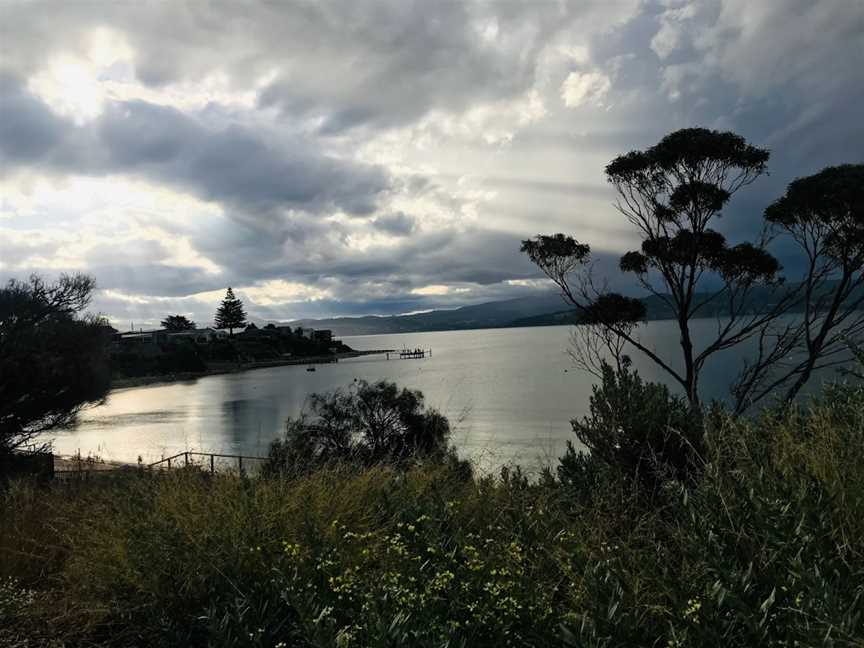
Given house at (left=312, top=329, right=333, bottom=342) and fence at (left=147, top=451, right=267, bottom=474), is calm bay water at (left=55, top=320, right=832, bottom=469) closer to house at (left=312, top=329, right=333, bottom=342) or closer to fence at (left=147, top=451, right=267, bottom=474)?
fence at (left=147, top=451, right=267, bottom=474)

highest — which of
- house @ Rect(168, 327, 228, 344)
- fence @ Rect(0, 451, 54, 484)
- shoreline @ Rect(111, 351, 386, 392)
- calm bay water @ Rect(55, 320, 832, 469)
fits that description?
house @ Rect(168, 327, 228, 344)

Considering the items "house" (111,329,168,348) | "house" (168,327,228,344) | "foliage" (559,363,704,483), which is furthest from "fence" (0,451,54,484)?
"house" (168,327,228,344)

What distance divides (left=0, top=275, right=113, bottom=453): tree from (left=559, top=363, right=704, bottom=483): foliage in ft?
66.4

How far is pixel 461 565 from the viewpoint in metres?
2.93

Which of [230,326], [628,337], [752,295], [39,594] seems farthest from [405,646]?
[230,326]

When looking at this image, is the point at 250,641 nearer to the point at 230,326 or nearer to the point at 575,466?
the point at 575,466

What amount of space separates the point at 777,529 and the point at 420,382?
Answer: 74.7 m

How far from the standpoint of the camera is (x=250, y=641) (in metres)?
2.52

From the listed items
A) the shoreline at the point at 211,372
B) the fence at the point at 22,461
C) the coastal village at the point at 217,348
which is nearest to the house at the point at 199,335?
the coastal village at the point at 217,348

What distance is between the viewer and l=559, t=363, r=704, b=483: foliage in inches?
201

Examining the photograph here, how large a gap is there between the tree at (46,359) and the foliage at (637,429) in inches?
797

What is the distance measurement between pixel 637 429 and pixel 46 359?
22.4 meters

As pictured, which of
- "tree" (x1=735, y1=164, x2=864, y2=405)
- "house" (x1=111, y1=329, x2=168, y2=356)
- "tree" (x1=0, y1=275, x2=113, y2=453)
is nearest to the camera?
"tree" (x1=735, y1=164, x2=864, y2=405)

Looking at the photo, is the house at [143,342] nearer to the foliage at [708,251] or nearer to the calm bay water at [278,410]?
the calm bay water at [278,410]
